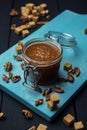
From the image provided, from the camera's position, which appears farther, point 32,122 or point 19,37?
point 19,37

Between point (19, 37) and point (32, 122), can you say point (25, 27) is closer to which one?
point (19, 37)

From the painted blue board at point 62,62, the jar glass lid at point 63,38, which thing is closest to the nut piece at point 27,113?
the painted blue board at point 62,62

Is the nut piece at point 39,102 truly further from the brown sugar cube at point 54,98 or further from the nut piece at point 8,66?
the nut piece at point 8,66

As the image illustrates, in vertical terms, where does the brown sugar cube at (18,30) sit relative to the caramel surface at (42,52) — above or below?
below

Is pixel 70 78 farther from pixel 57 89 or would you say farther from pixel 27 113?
pixel 27 113

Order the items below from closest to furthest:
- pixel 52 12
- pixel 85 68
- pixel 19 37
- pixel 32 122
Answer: pixel 32 122 < pixel 85 68 < pixel 19 37 < pixel 52 12

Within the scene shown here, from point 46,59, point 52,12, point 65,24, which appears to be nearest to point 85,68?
point 46,59

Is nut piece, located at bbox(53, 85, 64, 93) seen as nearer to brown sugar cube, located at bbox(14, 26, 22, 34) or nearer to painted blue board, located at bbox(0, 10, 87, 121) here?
painted blue board, located at bbox(0, 10, 87, 121)

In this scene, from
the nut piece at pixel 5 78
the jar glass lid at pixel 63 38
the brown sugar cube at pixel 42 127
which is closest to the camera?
the brown sugar cube at pixel 42 127
